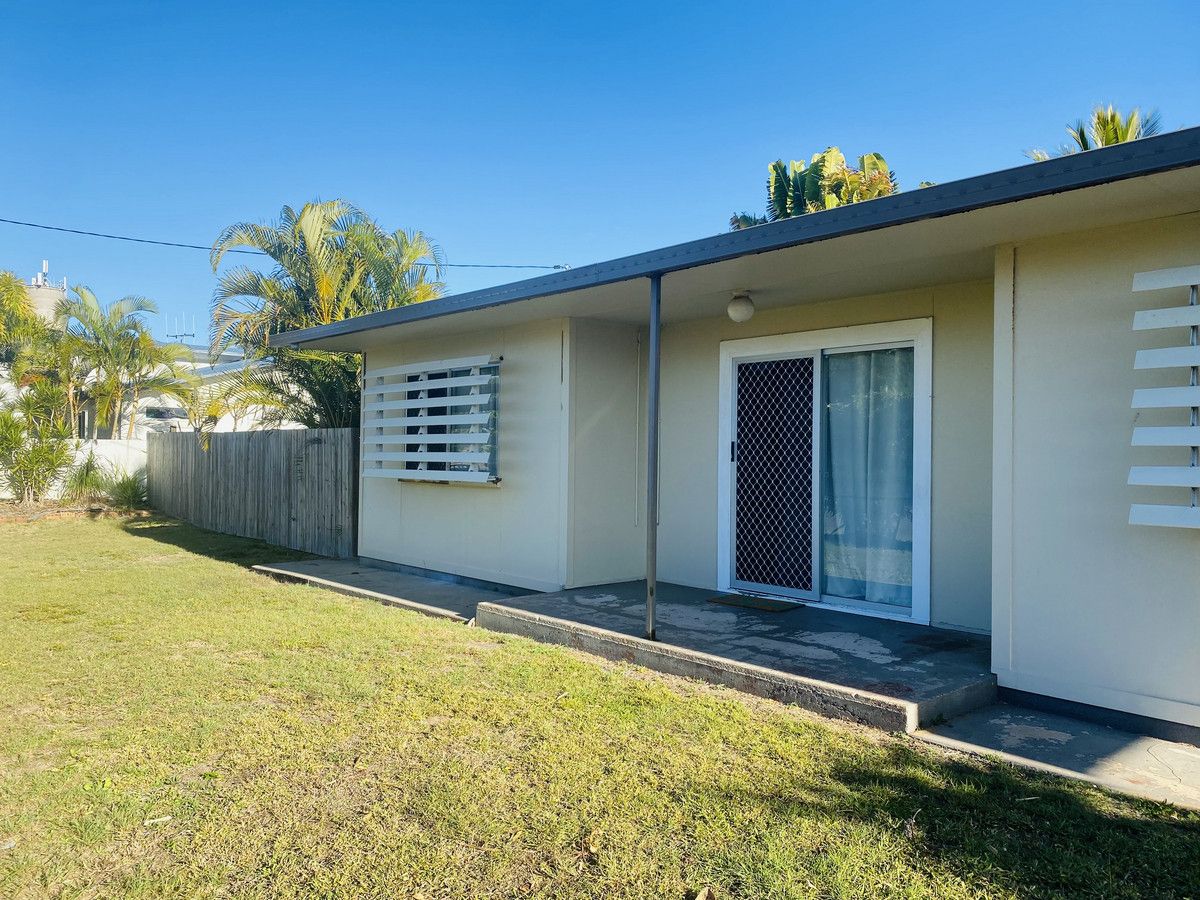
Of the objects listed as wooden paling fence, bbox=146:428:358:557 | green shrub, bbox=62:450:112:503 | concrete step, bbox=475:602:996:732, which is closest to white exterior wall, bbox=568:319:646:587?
concrete step, bbox=475:602:996:732

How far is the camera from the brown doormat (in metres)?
6.19

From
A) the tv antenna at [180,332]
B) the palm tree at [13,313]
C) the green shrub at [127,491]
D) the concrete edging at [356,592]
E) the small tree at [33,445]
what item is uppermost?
the tv antenna at [180,332]

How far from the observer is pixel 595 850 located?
268cm

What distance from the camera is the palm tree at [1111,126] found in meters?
11.0

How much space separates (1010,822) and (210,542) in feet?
37.1

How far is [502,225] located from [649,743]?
20577mm

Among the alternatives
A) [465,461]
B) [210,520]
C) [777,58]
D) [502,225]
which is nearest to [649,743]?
[465,461]

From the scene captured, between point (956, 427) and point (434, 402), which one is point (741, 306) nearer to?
point (956, 427)

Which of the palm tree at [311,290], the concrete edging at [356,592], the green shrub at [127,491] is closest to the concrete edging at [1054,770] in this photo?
the concrete edging at [356,592]

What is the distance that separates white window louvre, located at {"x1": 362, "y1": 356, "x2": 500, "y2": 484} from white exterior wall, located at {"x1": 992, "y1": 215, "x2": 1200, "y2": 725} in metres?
4.72

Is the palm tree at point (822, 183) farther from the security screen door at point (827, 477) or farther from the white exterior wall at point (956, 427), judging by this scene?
the white exterior wall at point (956, 427)

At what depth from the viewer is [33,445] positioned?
1395 cm

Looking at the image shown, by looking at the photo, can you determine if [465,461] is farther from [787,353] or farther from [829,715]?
[829,715]

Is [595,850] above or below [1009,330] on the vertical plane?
below
